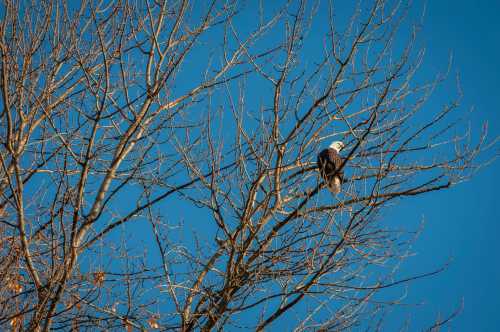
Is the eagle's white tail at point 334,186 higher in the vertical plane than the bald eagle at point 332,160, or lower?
lower

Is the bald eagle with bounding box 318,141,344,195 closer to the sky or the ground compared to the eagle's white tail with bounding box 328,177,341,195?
closer to the sky

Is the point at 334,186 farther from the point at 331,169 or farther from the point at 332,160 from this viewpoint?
the point at 332,160

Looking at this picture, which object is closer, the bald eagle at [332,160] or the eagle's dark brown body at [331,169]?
the eagle's dark brown body at [331,169]

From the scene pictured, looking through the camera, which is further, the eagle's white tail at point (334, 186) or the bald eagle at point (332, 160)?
the bald eagle at point (332, 160)

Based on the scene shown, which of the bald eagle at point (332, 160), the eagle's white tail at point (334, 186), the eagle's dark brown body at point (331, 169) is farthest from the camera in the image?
the bald eagle at point (332, 160)

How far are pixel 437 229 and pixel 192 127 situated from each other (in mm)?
92585

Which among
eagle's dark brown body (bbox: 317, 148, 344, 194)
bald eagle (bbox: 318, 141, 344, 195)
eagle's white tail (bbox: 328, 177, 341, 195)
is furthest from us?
bald eagle (bbox: 318, 141, 344, 195)

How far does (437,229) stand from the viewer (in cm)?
9250

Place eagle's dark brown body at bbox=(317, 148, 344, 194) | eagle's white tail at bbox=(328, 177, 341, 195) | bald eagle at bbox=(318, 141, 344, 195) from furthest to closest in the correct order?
bald eagle at bbox=(318, 141, 344, 195) < eagle's dark brown body at bbox=(317, 148, 344, 194) < eagle's white tail at bbox=(328, 177, 341, 195)

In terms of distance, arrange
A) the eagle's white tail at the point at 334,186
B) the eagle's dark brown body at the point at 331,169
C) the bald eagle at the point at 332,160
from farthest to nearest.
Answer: the bald eagle at the point at 332,160, the eagle's dark brown body at the point at 331,169, the eagle's white tail at the point at 334,186

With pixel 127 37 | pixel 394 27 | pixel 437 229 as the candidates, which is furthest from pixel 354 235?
pixel 437 229

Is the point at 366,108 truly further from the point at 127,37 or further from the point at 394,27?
the point at 127,37

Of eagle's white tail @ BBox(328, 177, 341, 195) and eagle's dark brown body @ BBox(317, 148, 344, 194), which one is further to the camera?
eagle's dark brown body @ BBox(317, 148, 344, 194)

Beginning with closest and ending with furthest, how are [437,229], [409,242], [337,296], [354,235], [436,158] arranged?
[354,235], [337,296], [409,242], [436,158], [437,229]
